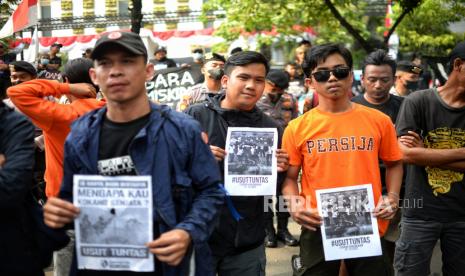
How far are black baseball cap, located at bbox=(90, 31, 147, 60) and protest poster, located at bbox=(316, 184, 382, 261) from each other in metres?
1.54

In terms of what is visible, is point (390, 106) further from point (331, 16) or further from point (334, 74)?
point (331, 16)

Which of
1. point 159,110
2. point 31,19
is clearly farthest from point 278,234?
point 159,110

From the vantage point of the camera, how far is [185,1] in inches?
1594

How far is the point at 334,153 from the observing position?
3.87m

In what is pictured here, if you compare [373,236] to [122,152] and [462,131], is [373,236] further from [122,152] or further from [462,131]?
[122,152]

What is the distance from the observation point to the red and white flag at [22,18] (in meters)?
8.65

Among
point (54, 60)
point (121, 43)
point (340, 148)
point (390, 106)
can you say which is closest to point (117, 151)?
point (121, 43)

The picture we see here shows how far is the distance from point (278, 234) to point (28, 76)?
3.47m

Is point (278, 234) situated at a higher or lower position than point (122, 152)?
lower

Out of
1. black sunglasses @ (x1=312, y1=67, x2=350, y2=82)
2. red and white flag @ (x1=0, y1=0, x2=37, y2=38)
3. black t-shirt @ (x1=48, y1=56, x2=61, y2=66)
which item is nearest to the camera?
black sunglasses @ (x1=312, y1=67, x2=350, y2=82)

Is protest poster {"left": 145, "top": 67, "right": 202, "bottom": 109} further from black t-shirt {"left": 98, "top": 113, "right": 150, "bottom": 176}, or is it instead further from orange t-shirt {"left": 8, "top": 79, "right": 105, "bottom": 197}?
black t-shirt {"left": 98, "top": 113, "right": 150, "bottom": 176}

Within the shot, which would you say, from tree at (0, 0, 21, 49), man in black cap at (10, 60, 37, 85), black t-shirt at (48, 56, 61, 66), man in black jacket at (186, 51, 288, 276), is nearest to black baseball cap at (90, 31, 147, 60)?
man in black jacket at (186, 51, 288, 276)

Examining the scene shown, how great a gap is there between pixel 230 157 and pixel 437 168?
151cm

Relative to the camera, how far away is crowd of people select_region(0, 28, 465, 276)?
110 inches
